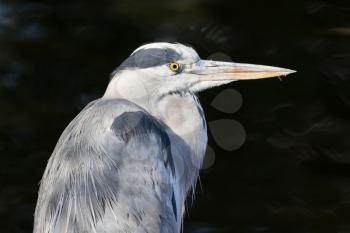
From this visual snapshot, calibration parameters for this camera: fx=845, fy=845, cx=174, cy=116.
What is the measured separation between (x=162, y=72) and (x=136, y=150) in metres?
0.49

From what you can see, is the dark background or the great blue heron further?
the dark background

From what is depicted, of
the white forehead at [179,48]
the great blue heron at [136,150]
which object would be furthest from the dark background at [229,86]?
the white forehead at [179,48]

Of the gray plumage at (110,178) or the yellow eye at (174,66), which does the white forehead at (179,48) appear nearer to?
the yellow eye at (174,66)

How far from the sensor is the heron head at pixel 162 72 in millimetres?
4047

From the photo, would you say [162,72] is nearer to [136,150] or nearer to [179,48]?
[179,48]

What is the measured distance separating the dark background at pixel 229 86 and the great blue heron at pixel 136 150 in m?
0.88

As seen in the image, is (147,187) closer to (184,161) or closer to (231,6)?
(184,161)

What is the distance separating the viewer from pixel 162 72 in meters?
4.06

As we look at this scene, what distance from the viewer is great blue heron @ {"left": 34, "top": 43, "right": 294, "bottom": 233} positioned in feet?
12.0

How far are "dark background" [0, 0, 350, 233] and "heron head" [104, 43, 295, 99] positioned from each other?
1.04 metres

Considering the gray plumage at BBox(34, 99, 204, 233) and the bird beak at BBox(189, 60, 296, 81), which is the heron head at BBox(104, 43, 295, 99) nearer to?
the bird beak at BBox(189, 60, 296, 81)

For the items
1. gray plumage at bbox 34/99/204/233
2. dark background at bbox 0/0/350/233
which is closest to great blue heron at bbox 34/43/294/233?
gray plumage at bbox 34/99/204/233

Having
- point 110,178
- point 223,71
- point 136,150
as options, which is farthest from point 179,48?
point 110,178

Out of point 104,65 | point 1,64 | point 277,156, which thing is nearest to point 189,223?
point 277,156
